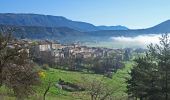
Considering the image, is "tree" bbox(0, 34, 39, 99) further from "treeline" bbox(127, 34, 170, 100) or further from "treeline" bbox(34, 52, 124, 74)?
"treeline" bbox(34, 52, 124, 74)

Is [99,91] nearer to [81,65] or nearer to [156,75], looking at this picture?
[156,75]

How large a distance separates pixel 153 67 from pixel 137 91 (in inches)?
174

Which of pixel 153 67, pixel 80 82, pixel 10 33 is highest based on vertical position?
pixel 10 33

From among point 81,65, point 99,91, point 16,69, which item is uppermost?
point 16,69

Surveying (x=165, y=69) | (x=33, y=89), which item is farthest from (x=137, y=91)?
(x=33, y=89)

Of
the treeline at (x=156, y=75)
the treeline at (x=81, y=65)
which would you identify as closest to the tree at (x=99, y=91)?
the treeline at (x=156, y=75)

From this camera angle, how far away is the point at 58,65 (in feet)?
505

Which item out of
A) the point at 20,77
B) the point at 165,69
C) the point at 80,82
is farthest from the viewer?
the point at 80,82

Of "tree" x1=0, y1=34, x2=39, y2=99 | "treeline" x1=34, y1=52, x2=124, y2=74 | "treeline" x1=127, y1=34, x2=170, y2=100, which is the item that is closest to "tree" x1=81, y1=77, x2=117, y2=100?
"treeline" x1=127, y1=34, x2=170, y2=100

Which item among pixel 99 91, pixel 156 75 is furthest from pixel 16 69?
pixel 99 91

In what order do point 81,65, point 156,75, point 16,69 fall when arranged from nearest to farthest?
point 16,69
point 156,75
point 81,65

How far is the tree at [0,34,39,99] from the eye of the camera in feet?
94.4

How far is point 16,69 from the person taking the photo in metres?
29.2

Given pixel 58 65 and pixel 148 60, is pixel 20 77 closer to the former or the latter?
pixel 148 60
